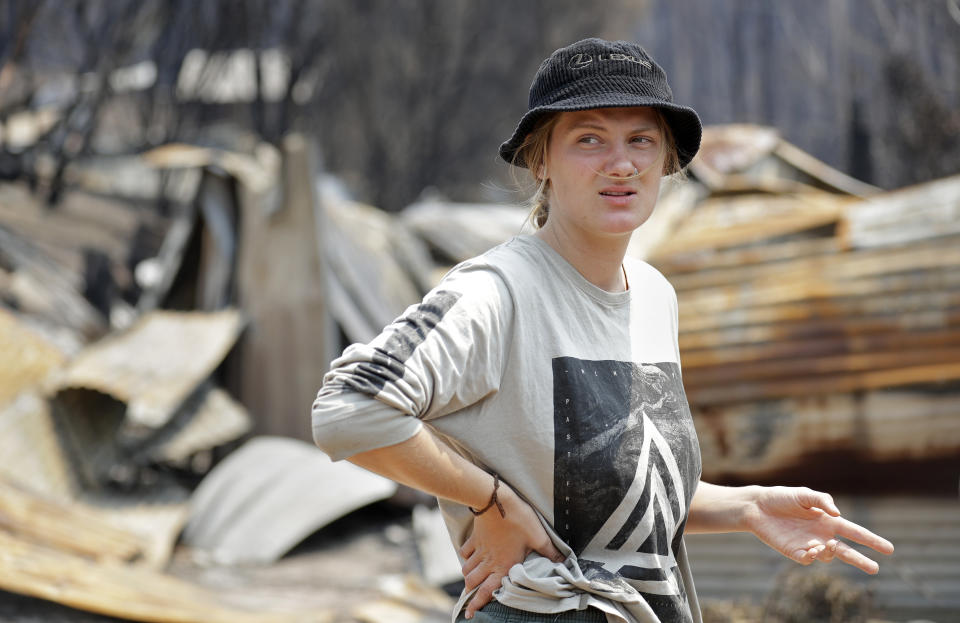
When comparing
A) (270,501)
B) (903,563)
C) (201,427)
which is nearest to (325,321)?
(201,427)

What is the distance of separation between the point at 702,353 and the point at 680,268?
A: 59 centimetres

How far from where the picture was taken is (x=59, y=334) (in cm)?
759

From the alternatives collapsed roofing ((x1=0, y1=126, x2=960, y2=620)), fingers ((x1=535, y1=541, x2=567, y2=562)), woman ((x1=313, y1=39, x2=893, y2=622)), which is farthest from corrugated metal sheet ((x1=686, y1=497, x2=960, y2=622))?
fingers ((x1=535, y1=541, x2=567, y2=562))

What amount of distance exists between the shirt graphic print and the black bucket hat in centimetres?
43

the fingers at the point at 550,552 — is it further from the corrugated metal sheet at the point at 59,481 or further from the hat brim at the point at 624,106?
the corrugated metal sheet at the point at 59,481

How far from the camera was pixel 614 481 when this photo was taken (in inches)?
66.2

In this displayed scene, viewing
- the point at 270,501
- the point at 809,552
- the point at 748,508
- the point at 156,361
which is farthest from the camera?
the point at 156,361

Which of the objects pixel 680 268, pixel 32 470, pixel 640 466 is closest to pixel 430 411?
pixel 640 466

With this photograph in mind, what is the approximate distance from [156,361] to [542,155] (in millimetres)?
5481

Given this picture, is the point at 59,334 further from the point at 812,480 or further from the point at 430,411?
the point at 430,411

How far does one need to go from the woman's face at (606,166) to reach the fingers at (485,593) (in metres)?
0.61

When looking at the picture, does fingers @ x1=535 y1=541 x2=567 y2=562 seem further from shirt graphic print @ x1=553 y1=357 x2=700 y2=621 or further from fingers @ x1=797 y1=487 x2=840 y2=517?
fingers @ x1=797 y1=487 x2=840 y2=517

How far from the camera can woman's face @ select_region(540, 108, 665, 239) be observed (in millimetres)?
1752

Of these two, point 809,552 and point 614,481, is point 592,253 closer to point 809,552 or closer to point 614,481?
point 614,481
